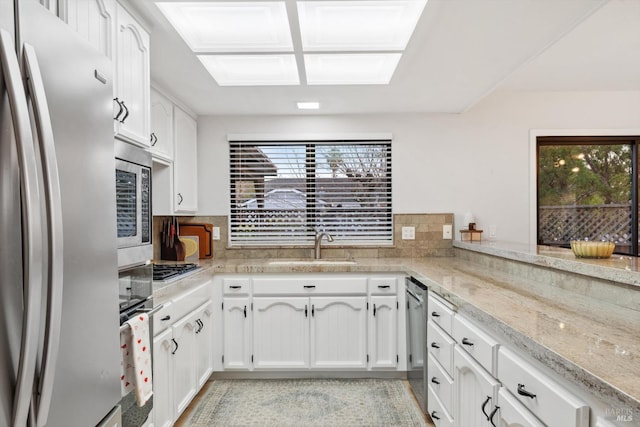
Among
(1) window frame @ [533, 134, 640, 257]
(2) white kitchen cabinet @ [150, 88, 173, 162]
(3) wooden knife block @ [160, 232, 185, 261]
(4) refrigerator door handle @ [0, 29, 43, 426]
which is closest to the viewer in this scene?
(4) refrigerator door handle @ [0, 29, 43, 426]

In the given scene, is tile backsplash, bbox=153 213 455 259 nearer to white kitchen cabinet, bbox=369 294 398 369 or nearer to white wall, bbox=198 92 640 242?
white wall, bbox=198 92 640 242

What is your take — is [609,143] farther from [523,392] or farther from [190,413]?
[190,413]

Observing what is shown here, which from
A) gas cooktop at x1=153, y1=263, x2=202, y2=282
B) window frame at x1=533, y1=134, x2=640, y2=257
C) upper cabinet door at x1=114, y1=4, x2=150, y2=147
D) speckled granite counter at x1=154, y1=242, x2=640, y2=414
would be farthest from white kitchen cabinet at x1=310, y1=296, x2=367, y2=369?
window frame at x1=533, y1=134, x2=640, y2=257

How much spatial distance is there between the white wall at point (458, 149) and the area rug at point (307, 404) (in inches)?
58.1

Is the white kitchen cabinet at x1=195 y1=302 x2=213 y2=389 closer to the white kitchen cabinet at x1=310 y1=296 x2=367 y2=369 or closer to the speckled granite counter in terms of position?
the speckled granite counter

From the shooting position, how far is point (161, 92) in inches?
104

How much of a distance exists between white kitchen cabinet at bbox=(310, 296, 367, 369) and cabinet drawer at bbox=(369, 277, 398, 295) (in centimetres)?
18

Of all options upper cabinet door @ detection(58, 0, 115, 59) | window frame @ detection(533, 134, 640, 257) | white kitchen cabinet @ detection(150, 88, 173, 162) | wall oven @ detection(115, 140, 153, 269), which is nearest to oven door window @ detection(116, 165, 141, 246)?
wall oven @ detection(115, 140, 153, 269)

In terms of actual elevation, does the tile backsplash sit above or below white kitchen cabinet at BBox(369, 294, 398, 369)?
above

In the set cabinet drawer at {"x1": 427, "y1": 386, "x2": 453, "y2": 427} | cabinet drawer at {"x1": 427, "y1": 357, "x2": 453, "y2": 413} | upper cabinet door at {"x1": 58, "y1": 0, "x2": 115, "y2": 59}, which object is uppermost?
upper cabinet door at {"x1": 58, "y1": 0, "x2": 115, "y2": 59}

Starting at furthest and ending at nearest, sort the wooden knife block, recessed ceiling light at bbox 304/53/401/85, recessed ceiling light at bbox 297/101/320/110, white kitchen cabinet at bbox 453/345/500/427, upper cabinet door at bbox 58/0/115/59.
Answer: recessed ceiling light at bbox 297/101/320/110 < the wooden knife block < recessed ceiling light at bbox 304/53/401/85 < white kitchen cabinet at bbox 453/345/500/427 < upper cabinet door at bbox 58/0/115/59

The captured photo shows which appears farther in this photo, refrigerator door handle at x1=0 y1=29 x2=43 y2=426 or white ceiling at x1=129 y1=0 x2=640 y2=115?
white ceiling at x1=129 y1=0 x2=640 y2=115

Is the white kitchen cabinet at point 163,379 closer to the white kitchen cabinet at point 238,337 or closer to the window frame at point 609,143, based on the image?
the white kitchen cabinet at point 238,337

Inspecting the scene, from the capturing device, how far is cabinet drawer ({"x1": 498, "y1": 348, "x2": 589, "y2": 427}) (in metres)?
0.91
